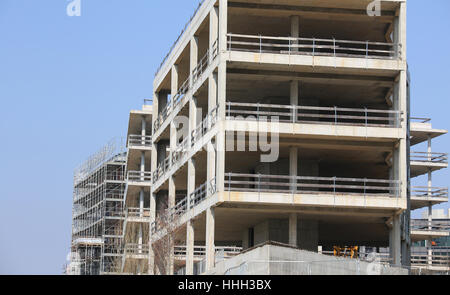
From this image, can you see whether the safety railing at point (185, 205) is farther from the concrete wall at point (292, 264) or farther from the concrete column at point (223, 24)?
the concrete wall at point (292, 264)

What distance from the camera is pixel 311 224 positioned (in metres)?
48.2

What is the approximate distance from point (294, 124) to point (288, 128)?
Result: 1.14 feet

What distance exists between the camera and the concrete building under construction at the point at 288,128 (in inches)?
1736

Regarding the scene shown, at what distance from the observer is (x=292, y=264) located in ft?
97.1

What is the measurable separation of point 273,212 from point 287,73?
23.0 feet

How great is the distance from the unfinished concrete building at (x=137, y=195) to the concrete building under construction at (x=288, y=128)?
1158cm

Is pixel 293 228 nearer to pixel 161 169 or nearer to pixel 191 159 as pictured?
pixel 191 159

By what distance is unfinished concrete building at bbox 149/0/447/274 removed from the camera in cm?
4406

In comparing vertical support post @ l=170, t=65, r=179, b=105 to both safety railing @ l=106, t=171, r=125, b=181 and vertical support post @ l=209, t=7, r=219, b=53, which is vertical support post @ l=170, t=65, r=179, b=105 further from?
safety railing @ l=106, t=171, r=125, b=181

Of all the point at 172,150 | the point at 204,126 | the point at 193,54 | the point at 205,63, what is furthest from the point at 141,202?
the point at 204,126

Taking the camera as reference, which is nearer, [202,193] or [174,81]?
[202,193]

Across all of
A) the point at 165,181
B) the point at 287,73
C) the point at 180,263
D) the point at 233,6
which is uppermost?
the point at 233,6
